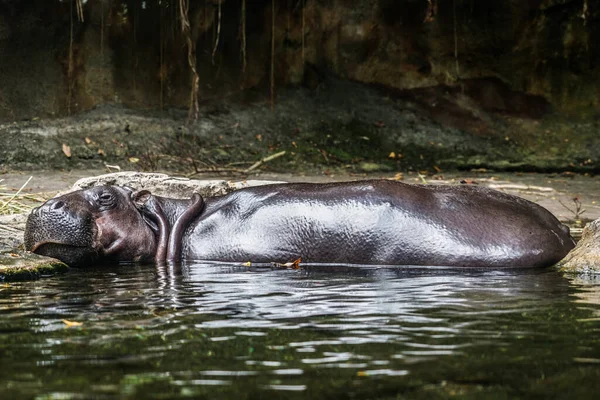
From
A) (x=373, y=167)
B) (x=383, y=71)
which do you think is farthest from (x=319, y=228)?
(x=383, y=71)

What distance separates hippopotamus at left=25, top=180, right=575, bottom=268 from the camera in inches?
229

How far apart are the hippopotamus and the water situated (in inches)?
20.5

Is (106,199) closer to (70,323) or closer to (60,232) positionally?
(60,232)

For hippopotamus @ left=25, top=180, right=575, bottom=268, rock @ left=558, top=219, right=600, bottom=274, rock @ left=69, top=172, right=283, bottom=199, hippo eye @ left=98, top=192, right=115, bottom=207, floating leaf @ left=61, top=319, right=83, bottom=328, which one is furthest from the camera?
rock @ left=69, top=172, right=283, bottom=199

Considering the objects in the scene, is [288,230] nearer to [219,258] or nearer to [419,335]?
[219,258]

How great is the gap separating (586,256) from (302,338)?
2.63 m

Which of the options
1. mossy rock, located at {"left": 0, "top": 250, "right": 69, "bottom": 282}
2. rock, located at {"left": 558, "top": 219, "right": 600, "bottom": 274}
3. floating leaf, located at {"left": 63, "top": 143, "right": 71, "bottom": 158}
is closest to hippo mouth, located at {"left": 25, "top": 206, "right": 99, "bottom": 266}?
mossy rock, located at {"left": 0, "top": 250, "right": 69, "bottom": 282}

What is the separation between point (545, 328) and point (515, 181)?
23.4 ft

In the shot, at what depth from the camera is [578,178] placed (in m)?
11.2

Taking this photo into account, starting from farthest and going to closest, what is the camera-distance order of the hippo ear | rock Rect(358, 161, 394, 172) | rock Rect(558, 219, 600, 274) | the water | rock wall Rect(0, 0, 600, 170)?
rock wall Rect(0, 0, 600, 170) < rock Rect(358, 161, 394, 172) < the hippo ear < rock Rect(558, 219, 600, 274) < the water

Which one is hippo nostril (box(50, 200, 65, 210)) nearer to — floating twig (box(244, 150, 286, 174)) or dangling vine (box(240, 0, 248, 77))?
floating twig (box(244, 150, 286, 174))

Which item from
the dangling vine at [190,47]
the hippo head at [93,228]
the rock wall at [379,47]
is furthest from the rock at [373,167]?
the hippo head at [93,228]

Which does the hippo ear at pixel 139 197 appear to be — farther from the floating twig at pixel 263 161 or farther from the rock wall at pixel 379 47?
the rock wall at pixel 379 47

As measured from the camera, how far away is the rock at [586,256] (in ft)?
18.0
